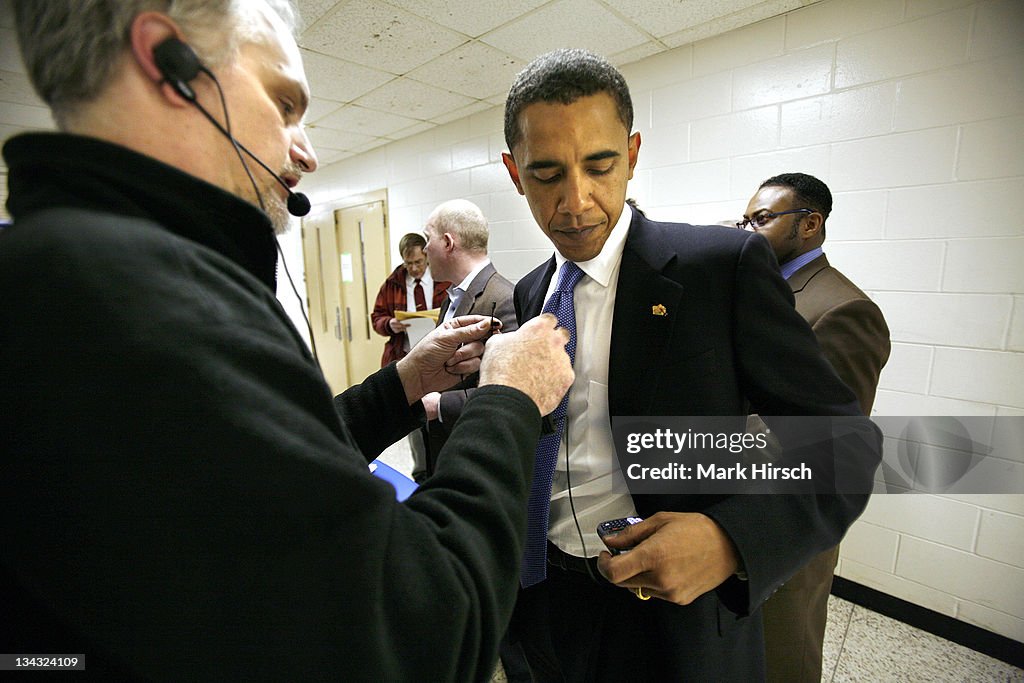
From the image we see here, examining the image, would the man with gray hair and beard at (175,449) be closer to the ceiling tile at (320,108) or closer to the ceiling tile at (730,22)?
the ceiling tile at (730,22)

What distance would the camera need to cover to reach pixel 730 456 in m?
0.88

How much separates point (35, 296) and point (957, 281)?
2.89 m

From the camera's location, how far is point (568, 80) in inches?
33.9

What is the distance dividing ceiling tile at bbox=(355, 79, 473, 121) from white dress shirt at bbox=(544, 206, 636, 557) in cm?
292

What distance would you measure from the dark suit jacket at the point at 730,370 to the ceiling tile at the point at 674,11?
1936mm

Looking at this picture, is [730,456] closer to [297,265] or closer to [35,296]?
[35,296]

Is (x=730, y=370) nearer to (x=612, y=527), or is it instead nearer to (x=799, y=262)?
(x=612, y=527)

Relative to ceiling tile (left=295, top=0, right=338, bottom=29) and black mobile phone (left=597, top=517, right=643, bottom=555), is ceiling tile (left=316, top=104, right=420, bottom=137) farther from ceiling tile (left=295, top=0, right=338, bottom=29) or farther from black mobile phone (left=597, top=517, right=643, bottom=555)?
black mobile phone (left=597, top=517, right=643, bottom=555)

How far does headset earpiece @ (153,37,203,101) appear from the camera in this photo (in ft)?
1.72

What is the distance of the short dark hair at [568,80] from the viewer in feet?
2.83

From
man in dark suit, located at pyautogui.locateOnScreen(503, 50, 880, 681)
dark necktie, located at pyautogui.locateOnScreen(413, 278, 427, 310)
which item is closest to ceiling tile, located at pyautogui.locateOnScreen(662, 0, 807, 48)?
man in dark suit, located at pyautogui.locateOnScreen(503, 50, 880, 681)

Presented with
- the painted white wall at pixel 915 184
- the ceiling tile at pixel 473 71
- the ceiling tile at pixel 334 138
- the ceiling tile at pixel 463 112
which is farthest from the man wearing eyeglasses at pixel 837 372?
the ceiling tile at pixel 334 138

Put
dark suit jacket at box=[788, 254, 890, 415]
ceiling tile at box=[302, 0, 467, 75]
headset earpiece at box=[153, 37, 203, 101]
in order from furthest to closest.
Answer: ceiling tile at box=[302, 0, 467, 75] < dark suit jacket at box=[788, 254, 890, 415] < headset earpiece at box=[153, 37, 203, 101]

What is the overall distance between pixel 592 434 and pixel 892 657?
2.30 metres
